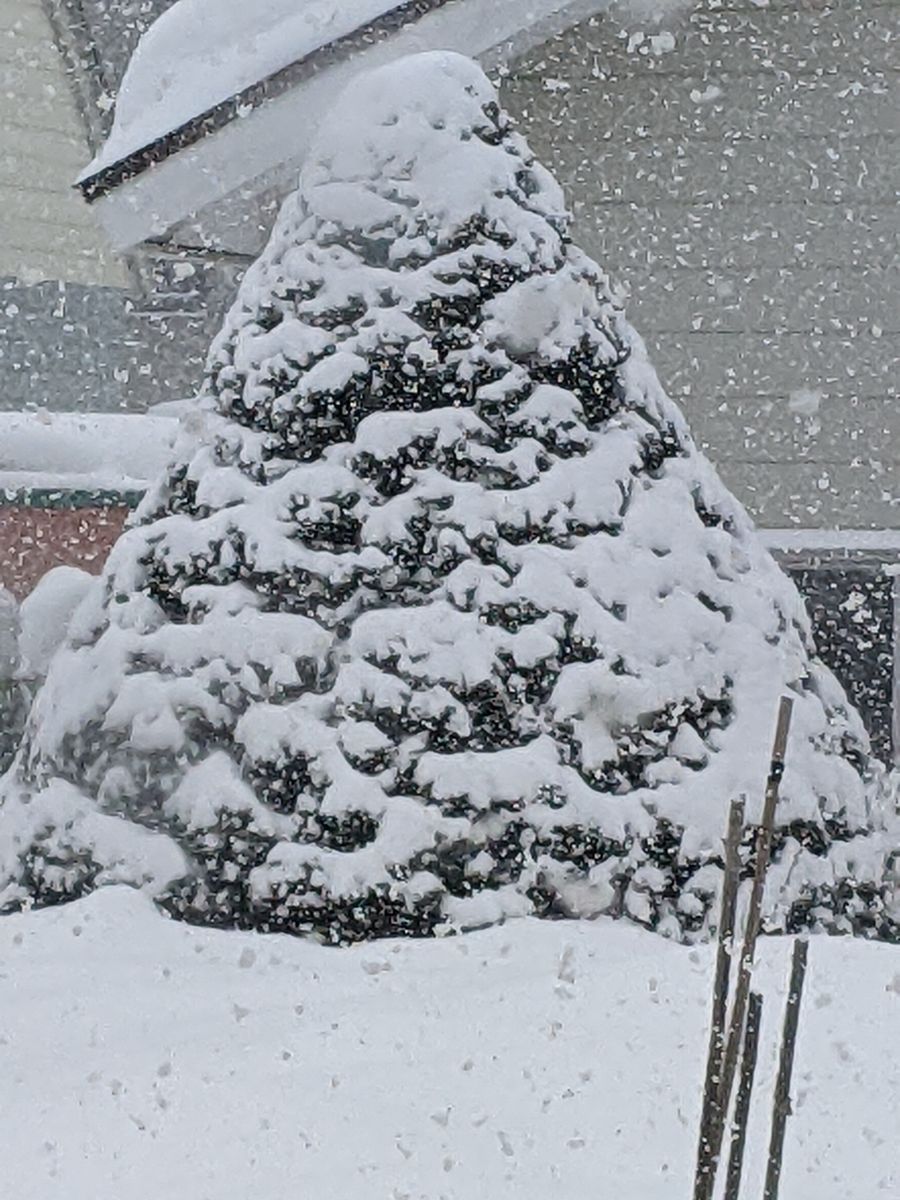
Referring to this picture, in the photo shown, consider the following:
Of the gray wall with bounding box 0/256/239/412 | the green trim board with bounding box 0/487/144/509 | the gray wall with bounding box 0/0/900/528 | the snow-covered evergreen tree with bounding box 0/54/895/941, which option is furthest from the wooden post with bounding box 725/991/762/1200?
the gray wall with bounding box 0/256/239/412

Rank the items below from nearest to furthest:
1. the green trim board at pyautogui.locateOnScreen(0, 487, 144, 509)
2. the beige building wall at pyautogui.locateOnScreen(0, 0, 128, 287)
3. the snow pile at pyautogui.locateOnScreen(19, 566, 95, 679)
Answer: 1. the snow pile at pyautogui.locateOnScreen(19, 566, 95, 679)
2. the green trim board at pyautogui.locateOnScreen(0, 487, 144, 509)
3. the beige building wall at pyautogui.locateOnScreen(0, 0, 128, 287)

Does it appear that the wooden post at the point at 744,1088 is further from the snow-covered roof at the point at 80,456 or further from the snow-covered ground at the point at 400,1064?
the snow-covered roof at the point at 80,456

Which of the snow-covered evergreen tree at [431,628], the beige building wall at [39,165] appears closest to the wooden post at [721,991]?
the snow-covered evergreen tree at [431,628]

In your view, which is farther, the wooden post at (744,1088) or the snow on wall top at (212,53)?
the snow on wall top at (212,53)

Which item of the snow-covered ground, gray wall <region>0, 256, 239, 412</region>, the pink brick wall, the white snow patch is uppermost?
the snow-covered ground

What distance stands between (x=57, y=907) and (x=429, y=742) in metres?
0.96

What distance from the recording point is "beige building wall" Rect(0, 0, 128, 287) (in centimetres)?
1379

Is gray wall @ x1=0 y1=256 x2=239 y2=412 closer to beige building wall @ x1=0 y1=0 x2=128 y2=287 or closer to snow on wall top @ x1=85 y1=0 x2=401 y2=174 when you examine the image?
beige building wall @ x1=0 y1=0 x2=128 y2=287

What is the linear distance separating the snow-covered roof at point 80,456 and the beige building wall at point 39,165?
4.77 m

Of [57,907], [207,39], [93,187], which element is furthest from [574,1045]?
[207,39]

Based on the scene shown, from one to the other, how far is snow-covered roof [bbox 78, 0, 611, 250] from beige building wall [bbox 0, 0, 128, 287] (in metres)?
6.25

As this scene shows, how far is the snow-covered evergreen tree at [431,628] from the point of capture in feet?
15.0

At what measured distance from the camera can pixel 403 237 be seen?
5004 mm

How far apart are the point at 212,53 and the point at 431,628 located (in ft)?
11.2
